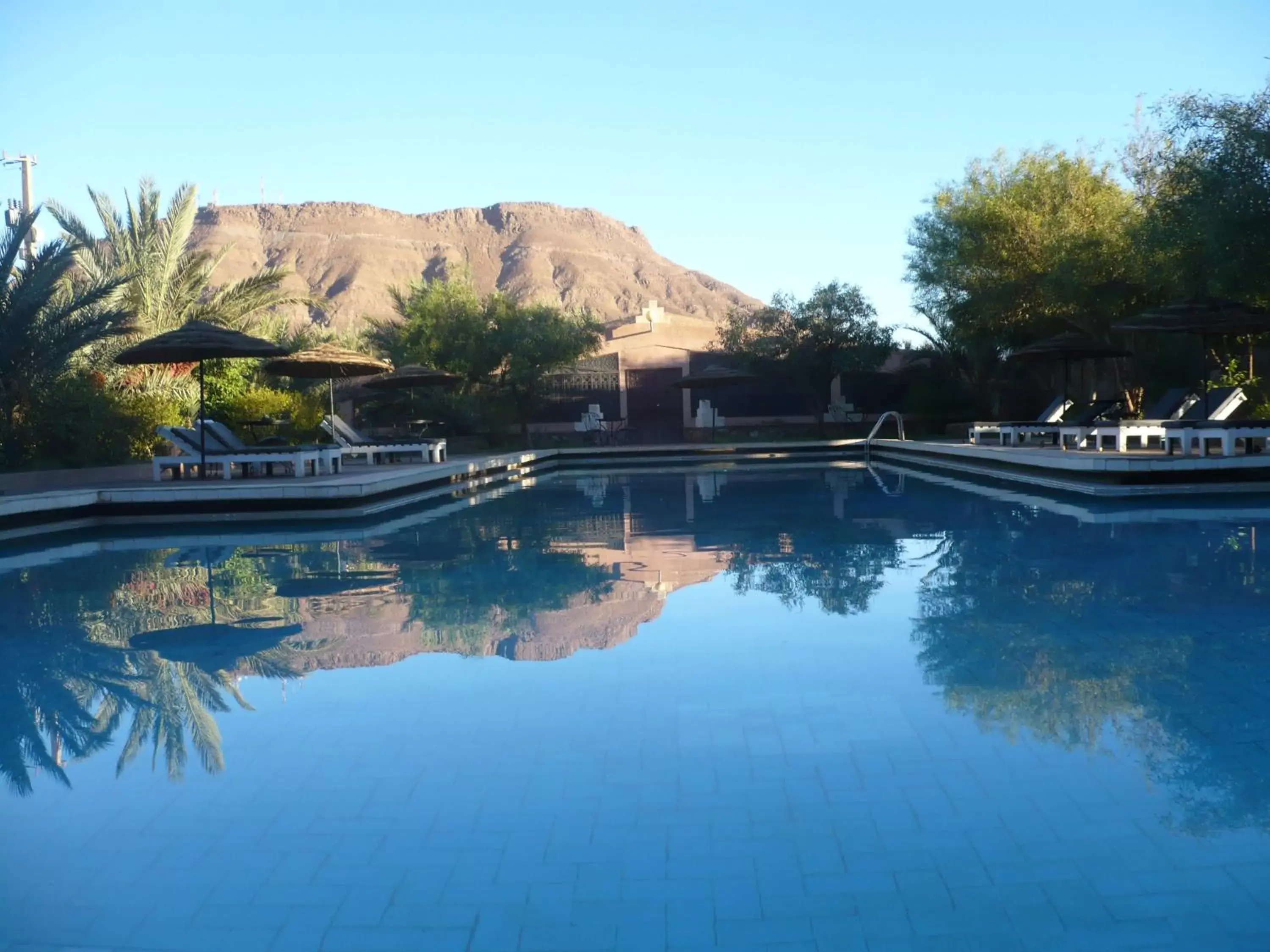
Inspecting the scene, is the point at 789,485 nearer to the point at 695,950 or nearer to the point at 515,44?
the point at 695,950

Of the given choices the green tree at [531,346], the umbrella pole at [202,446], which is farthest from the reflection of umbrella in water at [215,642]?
the green tree at [531,346]

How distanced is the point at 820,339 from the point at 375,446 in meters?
11.9

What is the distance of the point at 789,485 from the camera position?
14.7m

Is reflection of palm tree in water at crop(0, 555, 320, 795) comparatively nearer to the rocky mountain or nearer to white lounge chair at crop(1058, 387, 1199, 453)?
white lounge chair at crop(1058, 387, 1199, 453)

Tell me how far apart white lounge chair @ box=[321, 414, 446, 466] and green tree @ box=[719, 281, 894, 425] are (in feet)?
31.3

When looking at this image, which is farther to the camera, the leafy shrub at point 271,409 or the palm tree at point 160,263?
the leafy shrub at point 271,409

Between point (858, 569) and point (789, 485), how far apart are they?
302 inches

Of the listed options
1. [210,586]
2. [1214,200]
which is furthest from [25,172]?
[1214,200]

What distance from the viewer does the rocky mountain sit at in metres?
85.1

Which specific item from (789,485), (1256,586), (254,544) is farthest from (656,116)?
(1256,586)

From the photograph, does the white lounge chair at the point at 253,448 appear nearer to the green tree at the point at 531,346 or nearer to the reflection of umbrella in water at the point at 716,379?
the green tree at the point at 531,346

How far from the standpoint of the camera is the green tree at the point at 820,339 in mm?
25094

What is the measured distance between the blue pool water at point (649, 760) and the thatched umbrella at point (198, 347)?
224 inches

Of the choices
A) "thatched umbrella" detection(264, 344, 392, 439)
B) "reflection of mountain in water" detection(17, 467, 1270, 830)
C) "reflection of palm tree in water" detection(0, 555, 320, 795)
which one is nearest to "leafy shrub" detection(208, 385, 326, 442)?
"thatched umbrella" detection(264, 344, 392, 439)
